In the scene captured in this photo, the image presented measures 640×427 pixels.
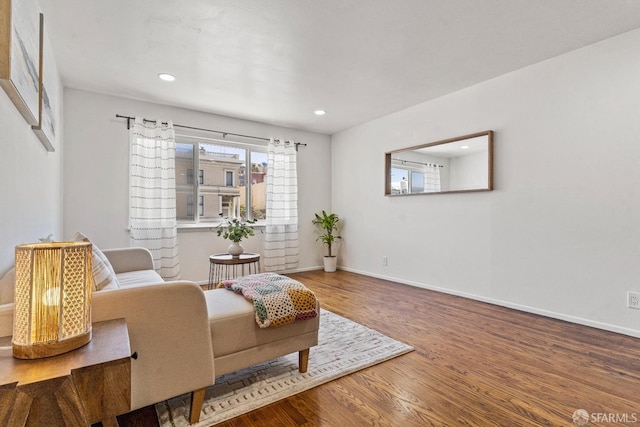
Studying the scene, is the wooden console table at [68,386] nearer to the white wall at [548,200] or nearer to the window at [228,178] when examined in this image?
the white wall at [548,200]

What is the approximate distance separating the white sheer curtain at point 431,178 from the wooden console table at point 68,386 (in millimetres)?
3634

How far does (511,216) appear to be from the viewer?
3160 millimetres

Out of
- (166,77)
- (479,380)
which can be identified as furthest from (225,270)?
(479,380)

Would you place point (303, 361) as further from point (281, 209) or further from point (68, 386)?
point (281, 209)

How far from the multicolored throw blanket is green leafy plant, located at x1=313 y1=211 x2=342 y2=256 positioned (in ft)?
10.5

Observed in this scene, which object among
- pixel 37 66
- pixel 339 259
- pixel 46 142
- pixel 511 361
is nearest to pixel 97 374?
pixel 37 66

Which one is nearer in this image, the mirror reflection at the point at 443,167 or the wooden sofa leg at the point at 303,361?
the wooden sofa leg at the point at 303,361

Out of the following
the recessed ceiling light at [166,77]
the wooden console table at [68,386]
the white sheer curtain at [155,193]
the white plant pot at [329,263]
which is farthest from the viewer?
the white plant pot at [329,263]

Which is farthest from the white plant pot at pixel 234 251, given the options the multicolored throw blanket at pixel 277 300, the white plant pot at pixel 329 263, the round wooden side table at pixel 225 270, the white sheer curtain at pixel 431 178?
the white sheer curtain at pixel 431 178

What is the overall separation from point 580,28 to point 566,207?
143cm

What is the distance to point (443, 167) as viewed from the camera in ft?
12.4

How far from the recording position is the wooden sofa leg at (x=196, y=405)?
145 cm
